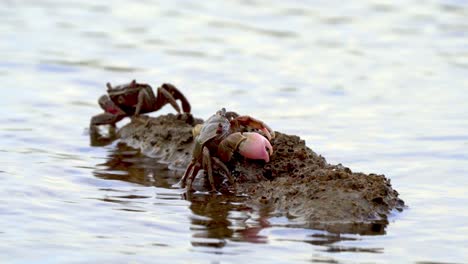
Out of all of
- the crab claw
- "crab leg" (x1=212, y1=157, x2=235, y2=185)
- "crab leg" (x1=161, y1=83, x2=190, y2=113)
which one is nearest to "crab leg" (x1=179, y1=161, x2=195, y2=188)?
"crab leg" (x1=212, y1=157, x2=235, y2=185)

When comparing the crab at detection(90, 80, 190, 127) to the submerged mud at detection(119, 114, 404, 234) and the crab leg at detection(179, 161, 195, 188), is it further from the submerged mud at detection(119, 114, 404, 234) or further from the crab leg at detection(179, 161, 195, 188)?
the crab leg at detection(179, 161, 195, 188)

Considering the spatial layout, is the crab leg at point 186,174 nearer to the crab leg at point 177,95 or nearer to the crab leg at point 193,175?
the crab leg at point 193,175

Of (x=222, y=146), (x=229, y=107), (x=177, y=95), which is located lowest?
(x=222, y=146)

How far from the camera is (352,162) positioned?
351 inches

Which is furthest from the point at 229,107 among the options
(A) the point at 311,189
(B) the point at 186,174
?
(A) the point at 311,189

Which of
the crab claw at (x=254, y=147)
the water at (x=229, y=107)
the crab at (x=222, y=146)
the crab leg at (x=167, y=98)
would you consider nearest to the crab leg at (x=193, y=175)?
the crab at (x=222, y=146)

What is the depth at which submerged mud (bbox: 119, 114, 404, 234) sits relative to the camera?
6695 mm

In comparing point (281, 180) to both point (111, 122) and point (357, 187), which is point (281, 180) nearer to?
point (357, 187)

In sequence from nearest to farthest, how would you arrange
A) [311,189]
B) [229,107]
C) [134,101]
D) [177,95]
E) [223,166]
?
[311,189] < [223,166] < [177,95] < [134,101] < [229,107]

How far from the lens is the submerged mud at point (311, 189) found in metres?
6.70

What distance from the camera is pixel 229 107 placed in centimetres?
1114

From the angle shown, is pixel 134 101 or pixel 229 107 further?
pixel 229 107

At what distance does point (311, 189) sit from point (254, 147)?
0.77 metres

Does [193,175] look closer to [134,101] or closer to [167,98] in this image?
[167,98]
